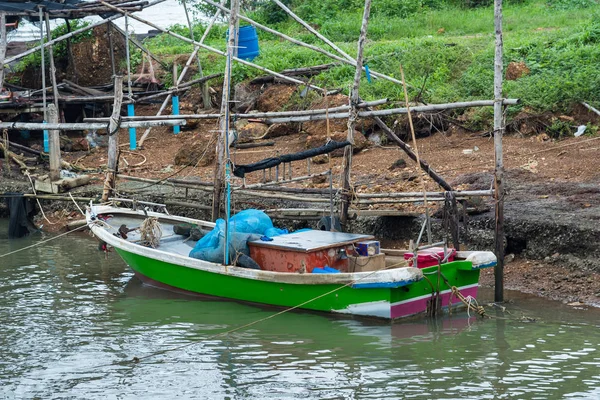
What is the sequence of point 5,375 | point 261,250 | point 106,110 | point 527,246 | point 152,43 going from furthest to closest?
point 152,43 < point 106,110 < point 527,246 < point 261,250 < point 5,375

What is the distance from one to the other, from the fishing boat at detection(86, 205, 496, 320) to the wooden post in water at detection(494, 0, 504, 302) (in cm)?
33

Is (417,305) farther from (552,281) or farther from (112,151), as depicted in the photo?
(112,151)

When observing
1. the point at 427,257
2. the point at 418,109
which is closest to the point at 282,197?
the point at 418,109

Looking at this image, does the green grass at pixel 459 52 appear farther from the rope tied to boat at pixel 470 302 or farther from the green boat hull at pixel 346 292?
the rope tied to boat at pixel 470 302

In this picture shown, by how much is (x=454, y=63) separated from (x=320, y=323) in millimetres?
10605

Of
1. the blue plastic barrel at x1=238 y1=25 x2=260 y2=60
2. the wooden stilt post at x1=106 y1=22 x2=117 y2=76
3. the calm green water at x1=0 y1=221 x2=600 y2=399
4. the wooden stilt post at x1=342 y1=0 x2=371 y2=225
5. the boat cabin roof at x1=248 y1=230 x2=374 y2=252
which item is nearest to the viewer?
the calm green water at x1=0 y1=221 x2=600 y2=399

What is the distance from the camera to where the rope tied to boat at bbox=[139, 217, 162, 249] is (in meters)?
12.5

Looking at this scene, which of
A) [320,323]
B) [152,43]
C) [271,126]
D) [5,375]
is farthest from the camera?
[152,43]

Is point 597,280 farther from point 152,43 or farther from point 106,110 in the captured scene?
point 152,43

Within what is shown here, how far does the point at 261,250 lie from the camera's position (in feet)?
36.1

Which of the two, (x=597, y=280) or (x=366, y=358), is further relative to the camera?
(x=597, y=280)

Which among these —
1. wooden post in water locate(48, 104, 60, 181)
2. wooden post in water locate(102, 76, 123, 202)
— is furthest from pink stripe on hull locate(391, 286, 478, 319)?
wooden post in water locate(48, 104, 60, 181)

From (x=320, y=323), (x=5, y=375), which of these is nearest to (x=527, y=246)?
(x=320, y=323)

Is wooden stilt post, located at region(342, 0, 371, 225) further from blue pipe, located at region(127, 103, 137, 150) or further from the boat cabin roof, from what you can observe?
blue pipe, located at region(127, 103, 137, 150)
